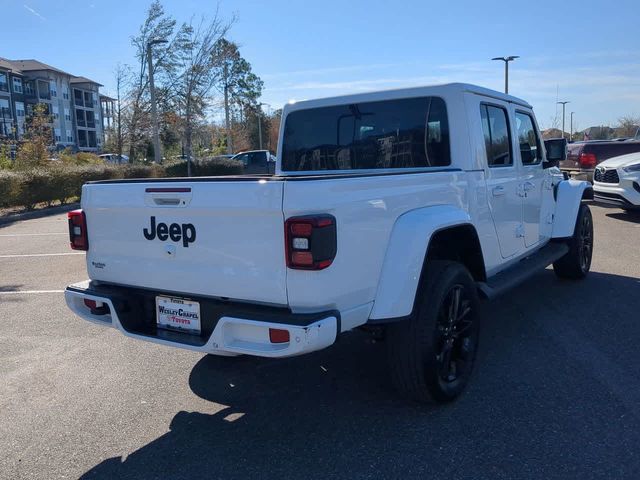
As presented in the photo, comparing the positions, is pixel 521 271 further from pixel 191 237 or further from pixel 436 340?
pixel 191 237

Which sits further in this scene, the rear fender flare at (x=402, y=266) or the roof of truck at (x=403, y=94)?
the roof of truck at (x=403, y=94)

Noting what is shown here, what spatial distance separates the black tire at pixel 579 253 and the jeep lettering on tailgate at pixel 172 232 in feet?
15.6

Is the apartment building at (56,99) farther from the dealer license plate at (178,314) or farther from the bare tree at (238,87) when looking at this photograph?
the dealer license plate at (178,314)

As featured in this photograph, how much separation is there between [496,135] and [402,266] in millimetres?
2140

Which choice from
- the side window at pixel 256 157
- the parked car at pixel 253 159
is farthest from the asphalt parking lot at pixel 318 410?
the side window at pixel 256 157

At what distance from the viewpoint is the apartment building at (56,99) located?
66.7 metres

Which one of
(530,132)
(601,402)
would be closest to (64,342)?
(601,402)

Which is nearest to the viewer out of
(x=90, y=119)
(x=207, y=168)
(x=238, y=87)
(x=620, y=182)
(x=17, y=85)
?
(x=620, y=182)

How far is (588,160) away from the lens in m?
15.6

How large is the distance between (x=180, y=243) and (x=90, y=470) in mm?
1283

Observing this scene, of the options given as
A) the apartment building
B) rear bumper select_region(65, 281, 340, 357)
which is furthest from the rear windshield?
the apartment building

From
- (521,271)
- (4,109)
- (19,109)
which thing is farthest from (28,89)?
(521,271)

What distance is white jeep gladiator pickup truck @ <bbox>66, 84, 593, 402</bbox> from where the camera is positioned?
9.35ft

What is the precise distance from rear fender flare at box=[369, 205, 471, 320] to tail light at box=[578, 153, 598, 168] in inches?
554
